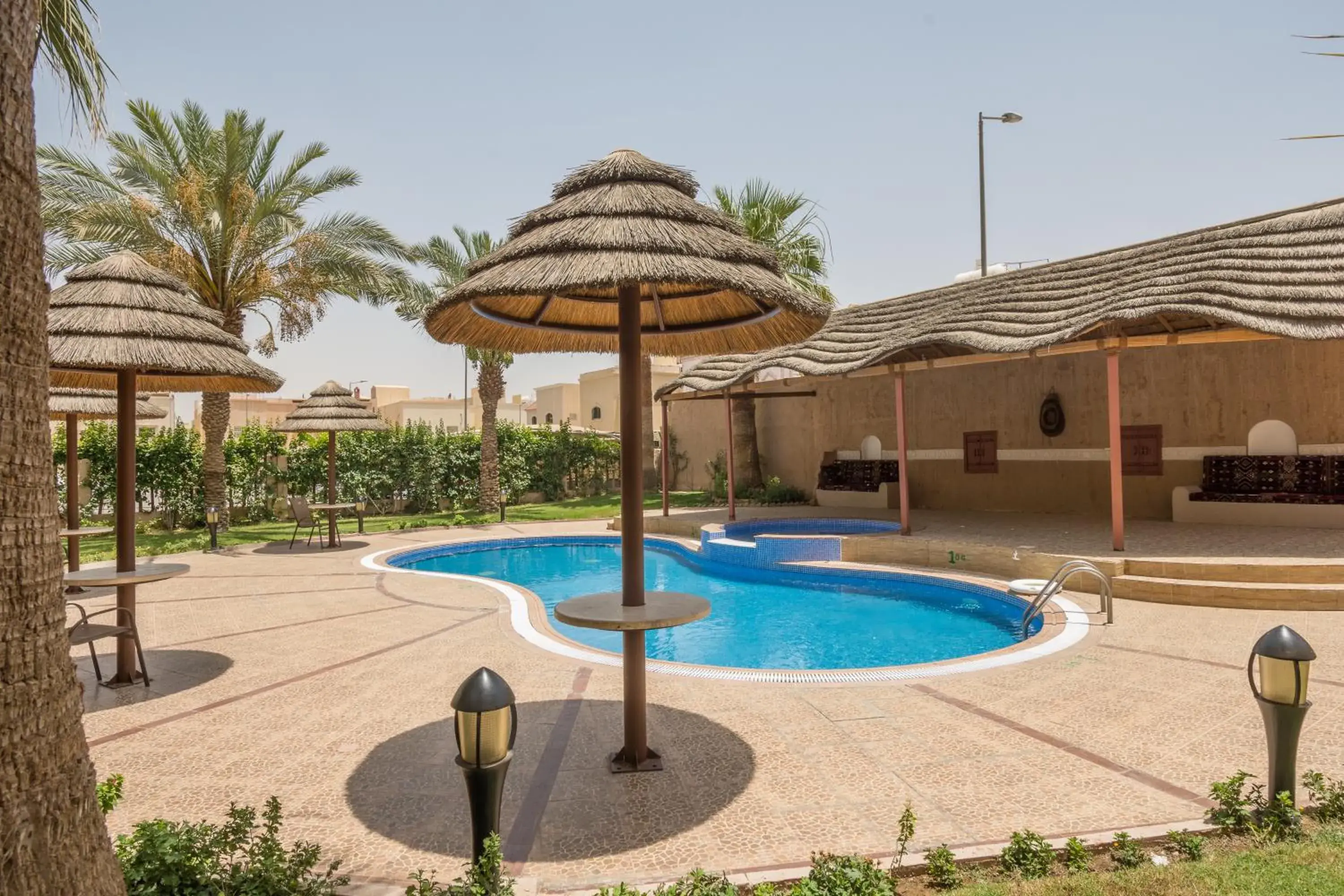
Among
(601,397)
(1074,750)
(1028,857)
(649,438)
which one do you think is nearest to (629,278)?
(1028,857)

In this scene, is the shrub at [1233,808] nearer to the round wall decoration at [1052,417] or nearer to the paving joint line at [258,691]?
the paving joint line at [258,691]

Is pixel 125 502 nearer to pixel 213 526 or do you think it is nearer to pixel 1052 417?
pixel 213 526

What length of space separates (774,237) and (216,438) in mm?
14080

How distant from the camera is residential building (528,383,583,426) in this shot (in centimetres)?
5109

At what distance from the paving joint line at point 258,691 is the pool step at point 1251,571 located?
7.95m

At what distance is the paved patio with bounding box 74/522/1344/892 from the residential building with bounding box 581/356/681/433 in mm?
35581

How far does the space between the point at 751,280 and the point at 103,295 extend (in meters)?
5.47

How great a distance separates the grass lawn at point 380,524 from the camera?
48.6 ft

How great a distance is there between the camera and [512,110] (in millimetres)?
11383

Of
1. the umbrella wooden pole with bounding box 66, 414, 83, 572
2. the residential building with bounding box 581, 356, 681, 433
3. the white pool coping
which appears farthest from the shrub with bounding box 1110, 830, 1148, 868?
the residential building with bounding box 581, 356, 681, 433

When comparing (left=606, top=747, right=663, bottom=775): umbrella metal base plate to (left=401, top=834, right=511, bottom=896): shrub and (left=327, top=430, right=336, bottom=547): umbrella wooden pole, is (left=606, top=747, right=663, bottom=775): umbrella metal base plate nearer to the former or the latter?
(left=401, top=834, right=511, bottom=896): shrub

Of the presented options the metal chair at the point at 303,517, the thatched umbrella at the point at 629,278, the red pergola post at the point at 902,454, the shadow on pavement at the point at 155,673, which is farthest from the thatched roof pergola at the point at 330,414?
the thatched umbrella at the point at 629,278

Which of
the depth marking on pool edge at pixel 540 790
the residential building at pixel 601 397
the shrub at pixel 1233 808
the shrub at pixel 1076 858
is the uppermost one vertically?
the residential building at pixel 601 397

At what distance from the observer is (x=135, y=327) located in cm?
609
